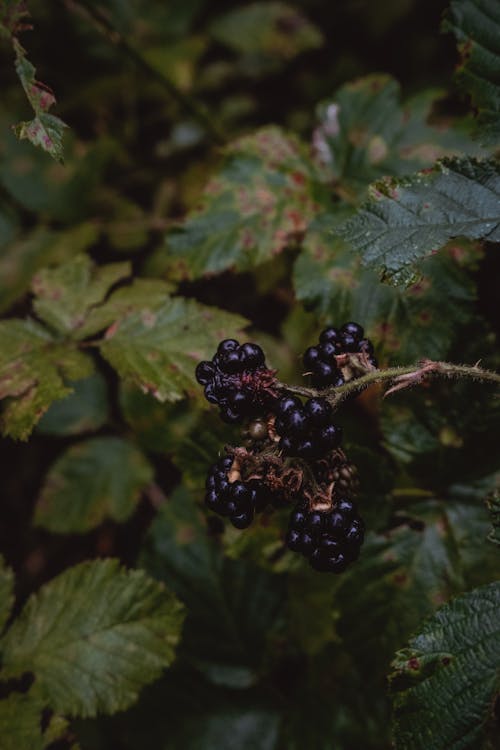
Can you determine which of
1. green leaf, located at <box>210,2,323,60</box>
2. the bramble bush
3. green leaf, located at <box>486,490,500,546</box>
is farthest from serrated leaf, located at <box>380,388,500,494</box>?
green leaf, located at <box>210,2,323,60</box>

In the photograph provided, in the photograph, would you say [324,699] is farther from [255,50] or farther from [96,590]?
[255,50]

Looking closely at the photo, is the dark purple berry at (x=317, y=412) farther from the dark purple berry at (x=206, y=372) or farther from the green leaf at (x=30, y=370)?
the green leaf at (x=30, y=370)

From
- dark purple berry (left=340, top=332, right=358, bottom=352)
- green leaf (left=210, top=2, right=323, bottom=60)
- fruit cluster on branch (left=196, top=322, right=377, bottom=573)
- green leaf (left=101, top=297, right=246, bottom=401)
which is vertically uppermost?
green leaf (left=210, top=2, right=323, bottom=60)

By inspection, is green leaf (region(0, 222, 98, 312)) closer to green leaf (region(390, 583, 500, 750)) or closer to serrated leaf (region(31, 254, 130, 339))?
serrated leaf (region(31, 254, 130, 339))

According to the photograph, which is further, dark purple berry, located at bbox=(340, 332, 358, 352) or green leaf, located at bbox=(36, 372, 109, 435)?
green leaf, located at bbox=(36, 372, 109, 435)

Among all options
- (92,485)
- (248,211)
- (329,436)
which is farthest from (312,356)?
(92,485)

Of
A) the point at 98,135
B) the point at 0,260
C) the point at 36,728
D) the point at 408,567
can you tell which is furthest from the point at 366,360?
the point at 98,135
